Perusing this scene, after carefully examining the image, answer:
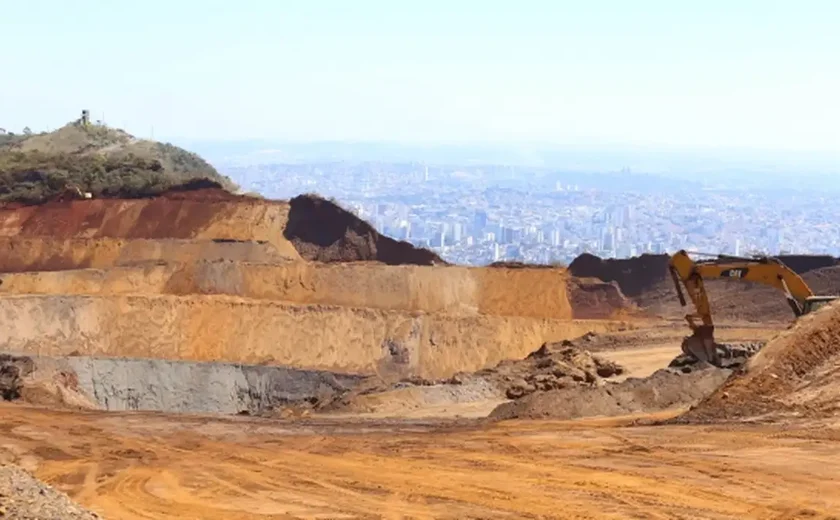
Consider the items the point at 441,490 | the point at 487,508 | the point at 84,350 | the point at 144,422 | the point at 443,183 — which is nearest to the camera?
the point at 487,508

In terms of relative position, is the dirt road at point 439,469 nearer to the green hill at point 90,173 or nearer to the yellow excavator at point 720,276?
the yellow excavator at point 720,276

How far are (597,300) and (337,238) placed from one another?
34.7ft

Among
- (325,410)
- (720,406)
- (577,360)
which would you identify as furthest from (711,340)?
(325,410)

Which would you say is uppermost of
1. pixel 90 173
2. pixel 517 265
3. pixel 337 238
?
pixel 90 173

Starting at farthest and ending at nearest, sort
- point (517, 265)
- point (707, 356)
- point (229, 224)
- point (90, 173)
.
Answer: point (90, 173) < point (229, 224) < point (517, 265) < point (707, 356)

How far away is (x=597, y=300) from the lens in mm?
36469

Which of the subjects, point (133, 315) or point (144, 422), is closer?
point (144, 422)

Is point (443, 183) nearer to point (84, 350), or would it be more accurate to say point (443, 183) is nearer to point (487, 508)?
point (84, 350)

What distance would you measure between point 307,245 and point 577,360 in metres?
19.1

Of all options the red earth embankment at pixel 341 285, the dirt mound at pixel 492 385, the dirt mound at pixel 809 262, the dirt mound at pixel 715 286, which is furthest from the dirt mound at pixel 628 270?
the dirt mound at pixel 492 385

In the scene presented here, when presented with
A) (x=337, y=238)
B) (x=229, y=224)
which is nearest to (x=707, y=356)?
(x=337, y=238)

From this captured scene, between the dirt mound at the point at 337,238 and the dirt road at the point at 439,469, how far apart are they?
22.2 m

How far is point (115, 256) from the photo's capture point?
3728 cm

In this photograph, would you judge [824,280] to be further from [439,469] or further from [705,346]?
[439,469]
